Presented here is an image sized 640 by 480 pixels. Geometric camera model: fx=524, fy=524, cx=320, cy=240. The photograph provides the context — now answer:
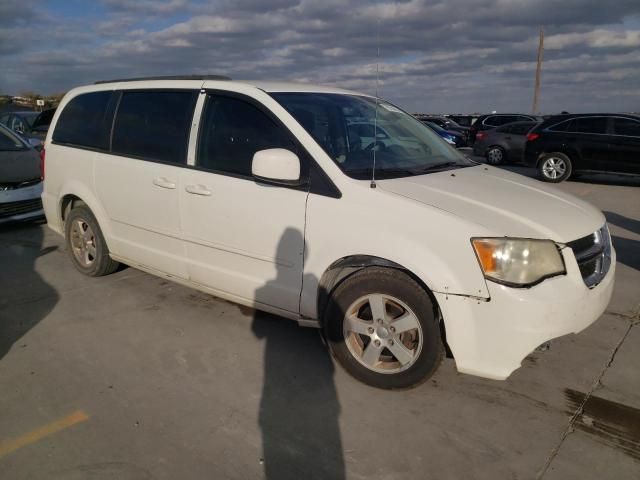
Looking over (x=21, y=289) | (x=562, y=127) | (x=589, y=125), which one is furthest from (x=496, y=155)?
(x=21, y=289)

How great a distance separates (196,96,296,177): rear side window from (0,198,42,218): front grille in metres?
4.61

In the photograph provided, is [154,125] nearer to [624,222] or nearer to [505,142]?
[624,222]

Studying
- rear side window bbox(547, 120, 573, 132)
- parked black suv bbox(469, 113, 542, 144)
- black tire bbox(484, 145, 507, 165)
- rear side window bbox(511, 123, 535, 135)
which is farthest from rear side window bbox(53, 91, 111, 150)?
parked black suv bbox(469, 113, 542, 144)

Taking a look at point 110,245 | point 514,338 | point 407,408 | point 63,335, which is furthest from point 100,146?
point 514,338

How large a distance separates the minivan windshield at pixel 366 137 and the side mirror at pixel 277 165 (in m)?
0.27

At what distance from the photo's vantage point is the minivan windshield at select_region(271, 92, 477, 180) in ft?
11.2

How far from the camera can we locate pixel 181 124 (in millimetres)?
4020

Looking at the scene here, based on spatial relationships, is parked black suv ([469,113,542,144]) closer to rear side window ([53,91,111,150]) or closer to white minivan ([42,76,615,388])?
white minivan ([42,76,615,388])

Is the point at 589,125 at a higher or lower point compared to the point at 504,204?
higher

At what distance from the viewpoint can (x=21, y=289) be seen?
494cm

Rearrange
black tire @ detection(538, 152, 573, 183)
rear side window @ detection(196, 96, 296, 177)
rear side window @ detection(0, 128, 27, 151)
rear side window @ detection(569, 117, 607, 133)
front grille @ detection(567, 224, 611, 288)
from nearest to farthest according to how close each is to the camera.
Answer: front grille @ detection(567, 224, 611, 288) → rear side window @ detection(196, 96, 296, 177) → rear side window @ detection(0, 128, 27, 151) → rear side window @ detection(569, 117, 607, 133) → black tire @ detection(538, 152, 573, 183)

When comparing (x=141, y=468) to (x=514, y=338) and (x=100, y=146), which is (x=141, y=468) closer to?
(x=514, y=338)

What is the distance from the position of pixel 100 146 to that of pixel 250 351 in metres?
2.41

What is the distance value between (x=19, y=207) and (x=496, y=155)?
44.5ft
